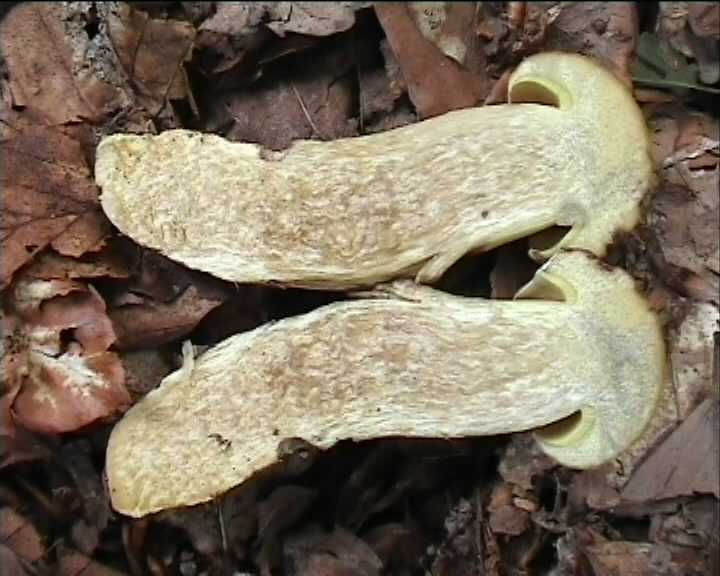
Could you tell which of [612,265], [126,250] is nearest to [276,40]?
[126,250]

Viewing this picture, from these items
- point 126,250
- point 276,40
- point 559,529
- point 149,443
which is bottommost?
point 559,529

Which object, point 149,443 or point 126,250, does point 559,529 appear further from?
point 126,250

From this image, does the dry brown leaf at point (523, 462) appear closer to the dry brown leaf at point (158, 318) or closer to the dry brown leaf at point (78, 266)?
the dry brown leaf at point (158, 318)

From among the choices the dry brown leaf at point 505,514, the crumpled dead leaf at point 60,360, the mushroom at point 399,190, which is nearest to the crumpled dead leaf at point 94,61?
the mushroom at point 399,190

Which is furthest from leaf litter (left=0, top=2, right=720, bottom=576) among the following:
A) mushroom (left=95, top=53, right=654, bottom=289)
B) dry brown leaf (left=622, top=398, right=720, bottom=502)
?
mushroom (left=95, top=53, right=654, bottom=289)

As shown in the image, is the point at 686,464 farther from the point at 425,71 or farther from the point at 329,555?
the point at 425,71

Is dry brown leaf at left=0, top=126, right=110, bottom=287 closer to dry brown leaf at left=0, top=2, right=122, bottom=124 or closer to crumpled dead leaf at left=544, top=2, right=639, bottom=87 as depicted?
dry brown leaf at left=0, top=2, right=122, bottom=124
